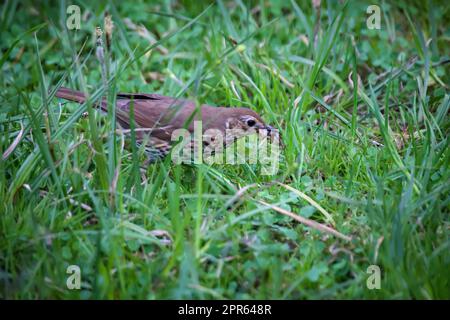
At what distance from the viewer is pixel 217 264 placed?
3600 mm

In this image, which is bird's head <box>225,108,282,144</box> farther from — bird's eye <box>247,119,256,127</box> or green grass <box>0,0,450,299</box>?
green grass <box>0,0,450,299</box>

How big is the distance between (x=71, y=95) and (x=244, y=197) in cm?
172

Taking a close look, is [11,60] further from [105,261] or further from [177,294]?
[177,294]

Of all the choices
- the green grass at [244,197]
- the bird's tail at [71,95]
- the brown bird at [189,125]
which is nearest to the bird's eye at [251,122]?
the brown bird at [189,125]

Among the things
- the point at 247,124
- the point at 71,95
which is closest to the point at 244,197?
the point at 247,124

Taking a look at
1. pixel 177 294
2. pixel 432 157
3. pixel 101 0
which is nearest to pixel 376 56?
pixel 432 157

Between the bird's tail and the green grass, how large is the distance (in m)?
0.21

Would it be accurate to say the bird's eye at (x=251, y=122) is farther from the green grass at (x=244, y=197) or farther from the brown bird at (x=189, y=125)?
the green grass at (x=244, y=197)

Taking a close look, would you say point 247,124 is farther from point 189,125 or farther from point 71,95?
point 71,95

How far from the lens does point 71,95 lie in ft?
16.1

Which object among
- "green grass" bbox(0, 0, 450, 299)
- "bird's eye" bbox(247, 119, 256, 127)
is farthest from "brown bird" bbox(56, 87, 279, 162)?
"green grass" bbox(0, 0, 450, 299)

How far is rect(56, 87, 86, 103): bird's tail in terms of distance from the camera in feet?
16.0

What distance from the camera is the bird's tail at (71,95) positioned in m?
4.87

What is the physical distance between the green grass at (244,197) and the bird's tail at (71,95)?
0.21 metres
